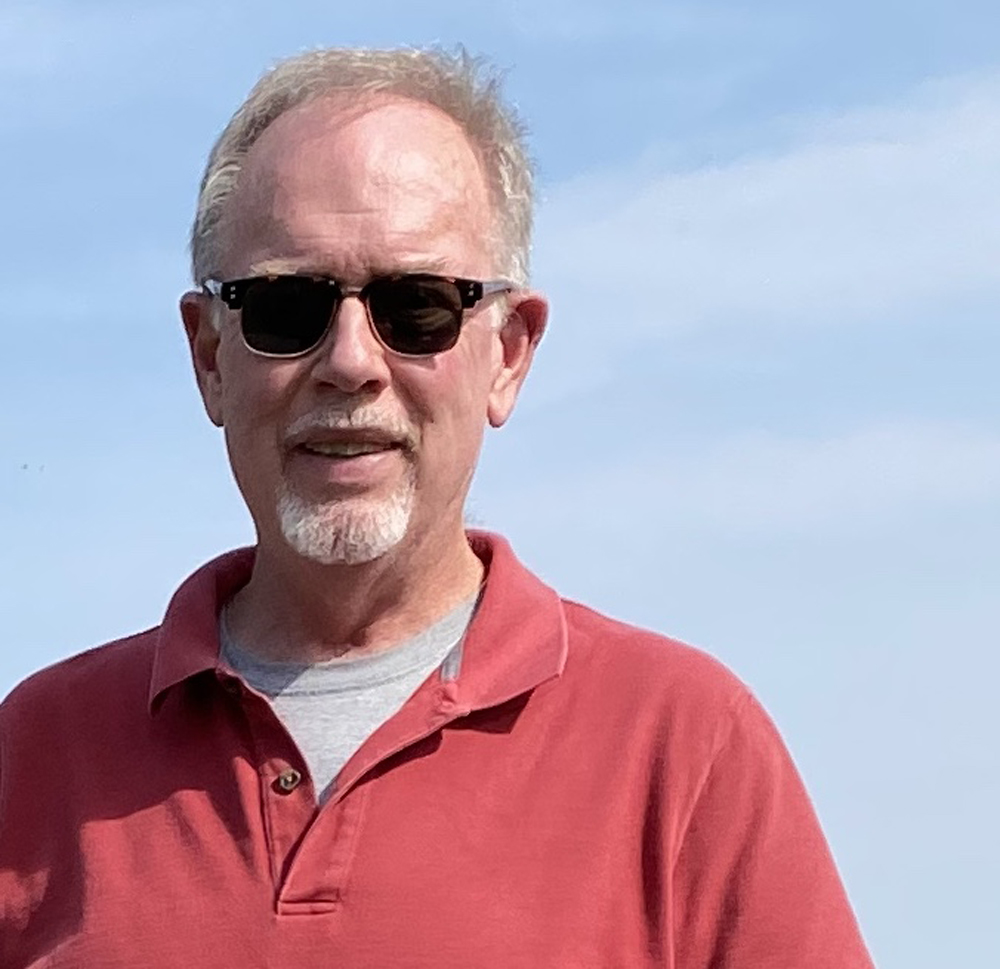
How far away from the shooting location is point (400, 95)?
4.93 metres

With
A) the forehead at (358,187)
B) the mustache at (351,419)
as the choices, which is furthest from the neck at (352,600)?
the forehead at (358,187)

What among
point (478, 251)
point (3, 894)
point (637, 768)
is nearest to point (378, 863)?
point (637, 768)

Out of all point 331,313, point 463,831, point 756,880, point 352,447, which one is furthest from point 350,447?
point 756,880

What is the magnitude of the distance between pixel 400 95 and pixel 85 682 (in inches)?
61.4

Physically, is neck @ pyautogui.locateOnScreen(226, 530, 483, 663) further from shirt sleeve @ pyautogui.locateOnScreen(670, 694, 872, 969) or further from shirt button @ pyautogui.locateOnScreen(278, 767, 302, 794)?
shirt sleeve @ pyautogui.locateOnScreen(670, 694, 872, 969)

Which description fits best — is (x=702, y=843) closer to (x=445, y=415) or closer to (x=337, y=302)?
(x=445, y=415)

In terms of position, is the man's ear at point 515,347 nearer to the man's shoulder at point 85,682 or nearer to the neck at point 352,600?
the neck at point 352,600

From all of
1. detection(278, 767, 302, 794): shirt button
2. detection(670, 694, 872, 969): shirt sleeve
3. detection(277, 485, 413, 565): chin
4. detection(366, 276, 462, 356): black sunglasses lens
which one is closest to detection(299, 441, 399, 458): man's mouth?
detection(277, 485, 413, 565): chin

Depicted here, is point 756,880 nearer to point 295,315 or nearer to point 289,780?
point 289,780

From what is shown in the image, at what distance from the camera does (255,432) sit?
4.64 meters

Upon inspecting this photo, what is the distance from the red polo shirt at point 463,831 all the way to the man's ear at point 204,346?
58 centimetres

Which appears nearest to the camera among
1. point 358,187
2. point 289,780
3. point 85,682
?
point 289,780

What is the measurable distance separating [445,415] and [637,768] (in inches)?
34.4

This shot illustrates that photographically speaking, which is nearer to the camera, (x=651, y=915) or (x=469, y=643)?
(x=651, y=915)
